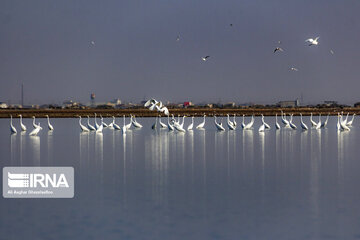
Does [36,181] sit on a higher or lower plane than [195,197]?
higher

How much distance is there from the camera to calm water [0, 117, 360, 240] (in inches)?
485

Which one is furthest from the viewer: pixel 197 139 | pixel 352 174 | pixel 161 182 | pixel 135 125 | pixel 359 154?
pixel 135 125

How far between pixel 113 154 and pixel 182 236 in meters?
15.7

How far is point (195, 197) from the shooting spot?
15.7m

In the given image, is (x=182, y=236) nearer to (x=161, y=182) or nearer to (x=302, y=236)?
(x=302, y=236)

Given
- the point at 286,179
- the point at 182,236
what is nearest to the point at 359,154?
the point at 286,179

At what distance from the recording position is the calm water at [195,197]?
485 inches

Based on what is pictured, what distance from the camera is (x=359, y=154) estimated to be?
2694cm

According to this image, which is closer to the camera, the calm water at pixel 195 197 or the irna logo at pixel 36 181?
the calm water at pixel 195 197

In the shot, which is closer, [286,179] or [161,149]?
[286,179]

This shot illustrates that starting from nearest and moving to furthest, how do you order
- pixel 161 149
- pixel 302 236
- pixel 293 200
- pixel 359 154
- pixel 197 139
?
1. pixel 302 236
2. pixel 293 200
3. pixel 359 154
4. pixel 161 149
5. pixel 197 139

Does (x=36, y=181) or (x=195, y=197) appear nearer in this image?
(x=195, y=197)

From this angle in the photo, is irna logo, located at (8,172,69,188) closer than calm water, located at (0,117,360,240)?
No

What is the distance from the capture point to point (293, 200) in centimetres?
1534
